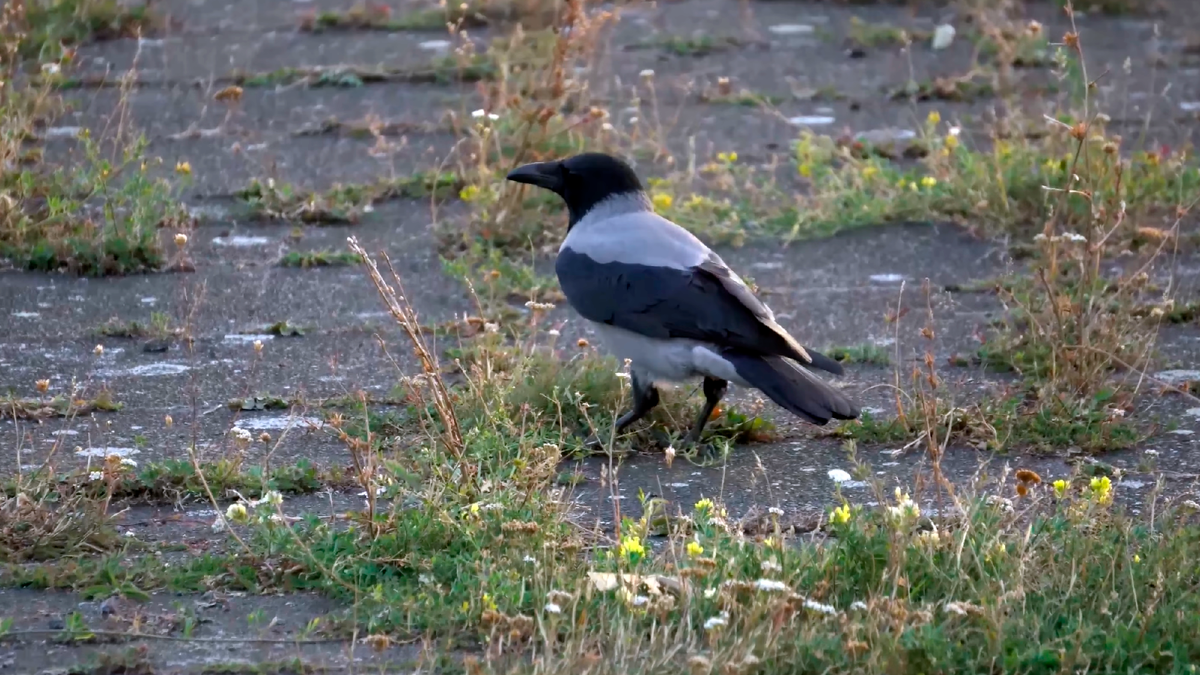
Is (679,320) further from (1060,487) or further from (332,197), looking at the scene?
(332,197)

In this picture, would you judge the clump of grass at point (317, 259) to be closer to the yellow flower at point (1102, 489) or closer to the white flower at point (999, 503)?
the white flower at point (999, 503)

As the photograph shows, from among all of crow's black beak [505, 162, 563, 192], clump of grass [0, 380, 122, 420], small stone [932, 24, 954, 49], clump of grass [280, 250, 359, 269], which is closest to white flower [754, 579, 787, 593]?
clump of grass [0, 380, 122, 420]

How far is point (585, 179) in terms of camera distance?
5.03m

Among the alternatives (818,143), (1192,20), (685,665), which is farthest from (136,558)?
(1192,20)

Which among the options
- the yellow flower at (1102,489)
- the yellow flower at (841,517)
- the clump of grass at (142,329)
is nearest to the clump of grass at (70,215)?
the clump of grass at (142,329)

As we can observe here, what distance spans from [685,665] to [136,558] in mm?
1310

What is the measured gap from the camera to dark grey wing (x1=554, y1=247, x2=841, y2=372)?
430 centimetres

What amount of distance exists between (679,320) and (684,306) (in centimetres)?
4

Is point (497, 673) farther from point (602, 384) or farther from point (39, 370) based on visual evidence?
point (39, 370)

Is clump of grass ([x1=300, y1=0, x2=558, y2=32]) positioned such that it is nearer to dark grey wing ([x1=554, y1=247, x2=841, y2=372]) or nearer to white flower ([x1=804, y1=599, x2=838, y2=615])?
dark grey wing ([x1=554, y1=247, x2=841, y2=372])

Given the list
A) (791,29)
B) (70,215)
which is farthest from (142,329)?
(791,29)

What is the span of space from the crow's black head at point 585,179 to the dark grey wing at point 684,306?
0.44m

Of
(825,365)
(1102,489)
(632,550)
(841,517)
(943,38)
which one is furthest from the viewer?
(943,38)

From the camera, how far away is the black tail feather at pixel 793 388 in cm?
409
